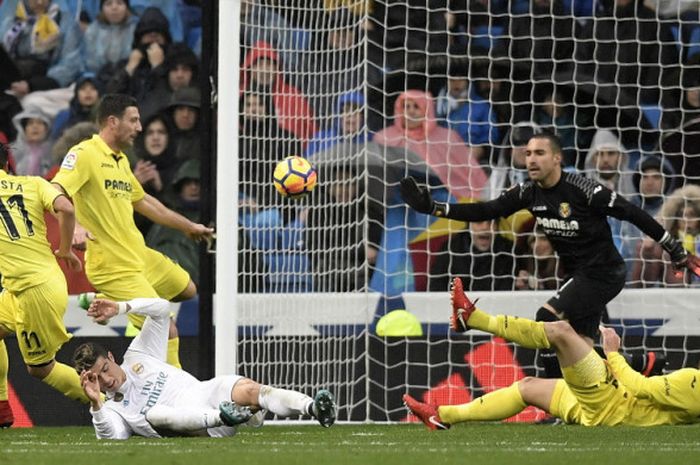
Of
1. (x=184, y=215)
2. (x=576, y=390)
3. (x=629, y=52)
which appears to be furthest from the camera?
(x=184, y=215)

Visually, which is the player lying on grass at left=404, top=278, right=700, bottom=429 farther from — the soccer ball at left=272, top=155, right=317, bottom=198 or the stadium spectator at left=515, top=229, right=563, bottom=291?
the stadium spectator at left=515, top=229, right=563, bottom=291

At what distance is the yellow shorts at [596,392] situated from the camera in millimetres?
7836

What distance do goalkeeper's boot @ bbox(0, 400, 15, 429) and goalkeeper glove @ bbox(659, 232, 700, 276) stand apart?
423 centimetres

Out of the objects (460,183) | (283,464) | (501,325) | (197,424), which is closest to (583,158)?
(460,183)

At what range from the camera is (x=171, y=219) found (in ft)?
30.7

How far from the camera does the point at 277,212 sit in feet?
33.4

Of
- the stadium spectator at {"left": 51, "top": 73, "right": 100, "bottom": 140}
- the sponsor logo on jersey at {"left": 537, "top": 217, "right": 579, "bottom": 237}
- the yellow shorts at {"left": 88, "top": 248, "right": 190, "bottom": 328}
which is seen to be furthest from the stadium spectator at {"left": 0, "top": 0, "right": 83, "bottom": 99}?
the sponsor logo on jersey at {"left": 537, "top": 217, "right": 579, "bottom": 237}

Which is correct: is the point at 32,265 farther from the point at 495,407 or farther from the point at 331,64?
the point at 495,407

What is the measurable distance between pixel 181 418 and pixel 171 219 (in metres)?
2.31

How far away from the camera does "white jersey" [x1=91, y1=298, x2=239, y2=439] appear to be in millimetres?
7449

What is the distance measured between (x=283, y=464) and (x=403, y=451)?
33.1 inches

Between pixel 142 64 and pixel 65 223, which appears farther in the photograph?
pixel 142 64

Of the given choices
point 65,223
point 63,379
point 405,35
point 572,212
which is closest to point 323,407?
point 65,223

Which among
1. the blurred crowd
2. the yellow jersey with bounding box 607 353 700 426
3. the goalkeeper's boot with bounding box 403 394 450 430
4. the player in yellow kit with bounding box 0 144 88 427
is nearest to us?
the yellow jersey with bounding box 607 353 700 426
